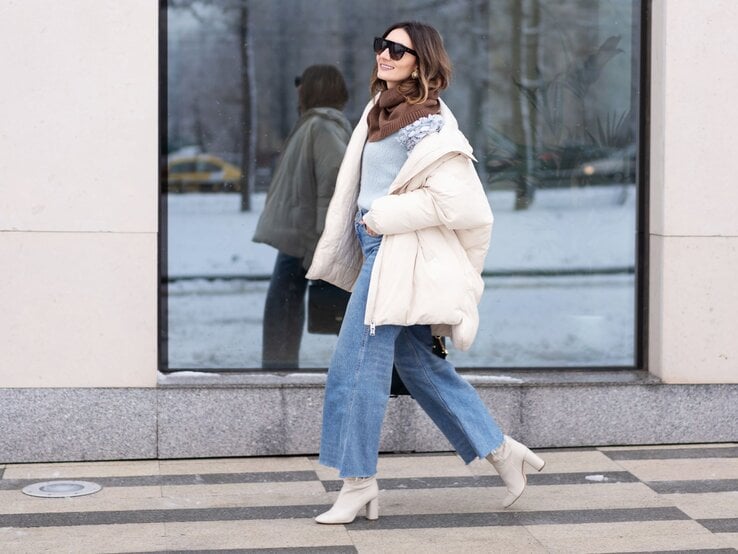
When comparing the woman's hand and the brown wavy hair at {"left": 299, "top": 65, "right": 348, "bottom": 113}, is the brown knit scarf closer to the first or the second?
the woman's hand

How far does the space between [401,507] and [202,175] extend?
2135mm

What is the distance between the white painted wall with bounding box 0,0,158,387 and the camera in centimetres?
623

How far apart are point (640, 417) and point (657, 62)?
1.82 m

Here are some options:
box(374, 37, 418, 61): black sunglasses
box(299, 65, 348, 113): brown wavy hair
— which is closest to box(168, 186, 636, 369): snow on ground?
box(299, 65, 348, 113): brown wavy hair

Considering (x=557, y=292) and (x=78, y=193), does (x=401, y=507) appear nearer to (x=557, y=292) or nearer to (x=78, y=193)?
(x=557, y=292)

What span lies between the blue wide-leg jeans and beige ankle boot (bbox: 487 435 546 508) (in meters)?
0.07

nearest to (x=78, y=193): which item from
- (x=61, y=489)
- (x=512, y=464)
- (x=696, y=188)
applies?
(x=61, y=489)

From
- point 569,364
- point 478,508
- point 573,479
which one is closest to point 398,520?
point 478,508

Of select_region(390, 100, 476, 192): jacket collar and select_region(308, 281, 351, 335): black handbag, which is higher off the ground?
select_region(390, 100, 476, 192): jacket collar

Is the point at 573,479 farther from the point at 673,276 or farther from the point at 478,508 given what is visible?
the point at 673,276

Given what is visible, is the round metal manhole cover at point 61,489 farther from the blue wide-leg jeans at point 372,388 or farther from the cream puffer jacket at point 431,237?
the cream puffer jacket at point 431,237

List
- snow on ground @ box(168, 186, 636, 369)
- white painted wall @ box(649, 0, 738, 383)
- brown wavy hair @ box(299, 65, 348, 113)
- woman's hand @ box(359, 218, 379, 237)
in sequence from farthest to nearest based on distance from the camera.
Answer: snow on ground @ box(168, 186, 636, 369) → brown wavy hair @ box(299, 65, 348, 113) → white painted wall @ box(649, 0, 738, 383) → woman's hand @ box(359, 218, 379, 237)

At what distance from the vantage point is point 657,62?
6.81 meters

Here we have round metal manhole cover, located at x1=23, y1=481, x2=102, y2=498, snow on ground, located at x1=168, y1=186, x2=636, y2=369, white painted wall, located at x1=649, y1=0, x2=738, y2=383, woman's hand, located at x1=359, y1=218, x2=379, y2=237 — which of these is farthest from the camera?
snow on ground, located at x1=168, y1=186, x2=636, y2=369
